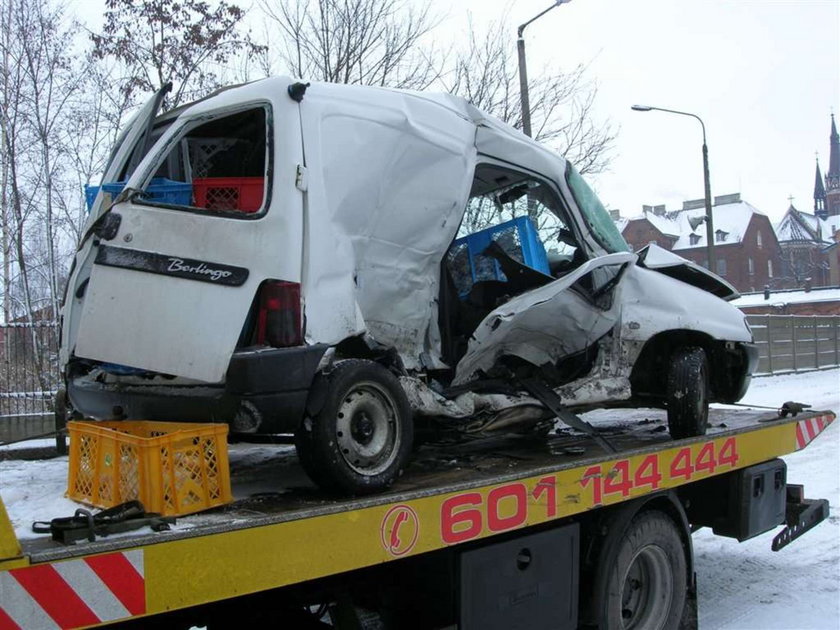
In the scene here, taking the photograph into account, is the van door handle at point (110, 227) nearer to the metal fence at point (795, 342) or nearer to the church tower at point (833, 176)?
the metal fence at point (795, 342)

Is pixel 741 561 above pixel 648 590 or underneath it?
underneath

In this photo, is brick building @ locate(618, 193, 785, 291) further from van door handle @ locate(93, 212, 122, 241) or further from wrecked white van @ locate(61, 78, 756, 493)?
van door handle @ locate(93, 212, 122, 241)

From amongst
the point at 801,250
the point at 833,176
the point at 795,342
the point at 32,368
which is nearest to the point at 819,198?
the point at 833,176

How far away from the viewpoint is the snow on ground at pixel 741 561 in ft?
11.6

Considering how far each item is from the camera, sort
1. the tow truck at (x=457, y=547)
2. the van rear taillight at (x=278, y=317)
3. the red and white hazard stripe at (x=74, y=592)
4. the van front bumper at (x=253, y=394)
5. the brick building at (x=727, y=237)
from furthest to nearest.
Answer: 1. the brick building at (x=727, y=237)
2. the van rear taillight at (x=278, y=317)
3. the van front bumper at (x=253, y=394)
4. the tow truck at (x=457, y=547)
5. the red and white hazard stripe at (x=74, y=592)

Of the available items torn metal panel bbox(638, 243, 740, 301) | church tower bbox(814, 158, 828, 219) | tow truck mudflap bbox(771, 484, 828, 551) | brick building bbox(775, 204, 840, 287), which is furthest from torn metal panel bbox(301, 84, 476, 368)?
church tower bbox(814, 158, 828, 219)

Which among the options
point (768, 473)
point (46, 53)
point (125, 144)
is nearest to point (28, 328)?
point (46, 53)

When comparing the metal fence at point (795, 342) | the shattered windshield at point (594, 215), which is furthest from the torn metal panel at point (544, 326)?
the metal fence at point (795, 342)

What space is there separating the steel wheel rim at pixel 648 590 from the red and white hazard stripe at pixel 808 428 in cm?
213

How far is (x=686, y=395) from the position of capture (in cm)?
520

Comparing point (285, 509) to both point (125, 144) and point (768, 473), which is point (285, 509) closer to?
point (125, 144)

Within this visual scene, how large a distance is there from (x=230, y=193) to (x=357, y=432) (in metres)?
1.26

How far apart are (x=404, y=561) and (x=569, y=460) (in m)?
1.21

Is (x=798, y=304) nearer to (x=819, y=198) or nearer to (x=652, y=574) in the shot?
(x=652, y=574)
